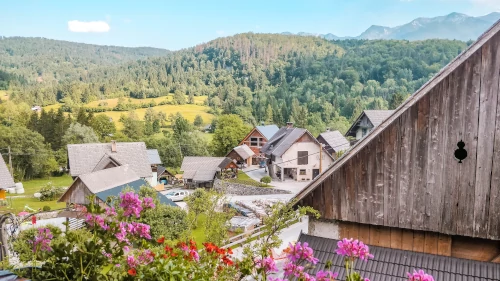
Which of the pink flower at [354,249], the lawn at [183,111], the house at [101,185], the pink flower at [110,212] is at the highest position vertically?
the pink flower at [110,212]

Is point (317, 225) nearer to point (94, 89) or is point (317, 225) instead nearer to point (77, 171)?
point (77, 171)

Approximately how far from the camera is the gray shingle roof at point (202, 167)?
4400cm

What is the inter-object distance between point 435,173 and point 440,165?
0.13 meters

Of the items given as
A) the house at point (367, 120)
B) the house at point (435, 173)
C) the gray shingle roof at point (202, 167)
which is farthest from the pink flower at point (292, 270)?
the gray shingle roof at point (202, 167)

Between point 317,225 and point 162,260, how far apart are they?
3.66 metres

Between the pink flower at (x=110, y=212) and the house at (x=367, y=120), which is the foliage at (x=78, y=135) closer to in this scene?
the house at (x=367, y=120)

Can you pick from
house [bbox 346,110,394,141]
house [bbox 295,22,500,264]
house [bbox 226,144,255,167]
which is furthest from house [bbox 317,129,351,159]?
house [bbox 295,22,500,264]

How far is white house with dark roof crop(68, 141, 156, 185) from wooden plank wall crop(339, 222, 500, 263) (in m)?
34.3

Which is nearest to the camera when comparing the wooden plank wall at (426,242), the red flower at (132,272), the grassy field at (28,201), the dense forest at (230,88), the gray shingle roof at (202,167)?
the red flower at (132,272)

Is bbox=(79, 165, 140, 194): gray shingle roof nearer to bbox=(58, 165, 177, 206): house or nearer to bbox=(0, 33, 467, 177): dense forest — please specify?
bbox=(58, 165, 177, 206): house

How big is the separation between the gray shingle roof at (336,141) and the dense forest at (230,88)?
1761 centimetres

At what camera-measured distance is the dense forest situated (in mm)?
63812

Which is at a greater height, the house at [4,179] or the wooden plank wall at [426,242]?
the wooden plank wall at [426,242]

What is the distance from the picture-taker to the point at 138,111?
10506cm
